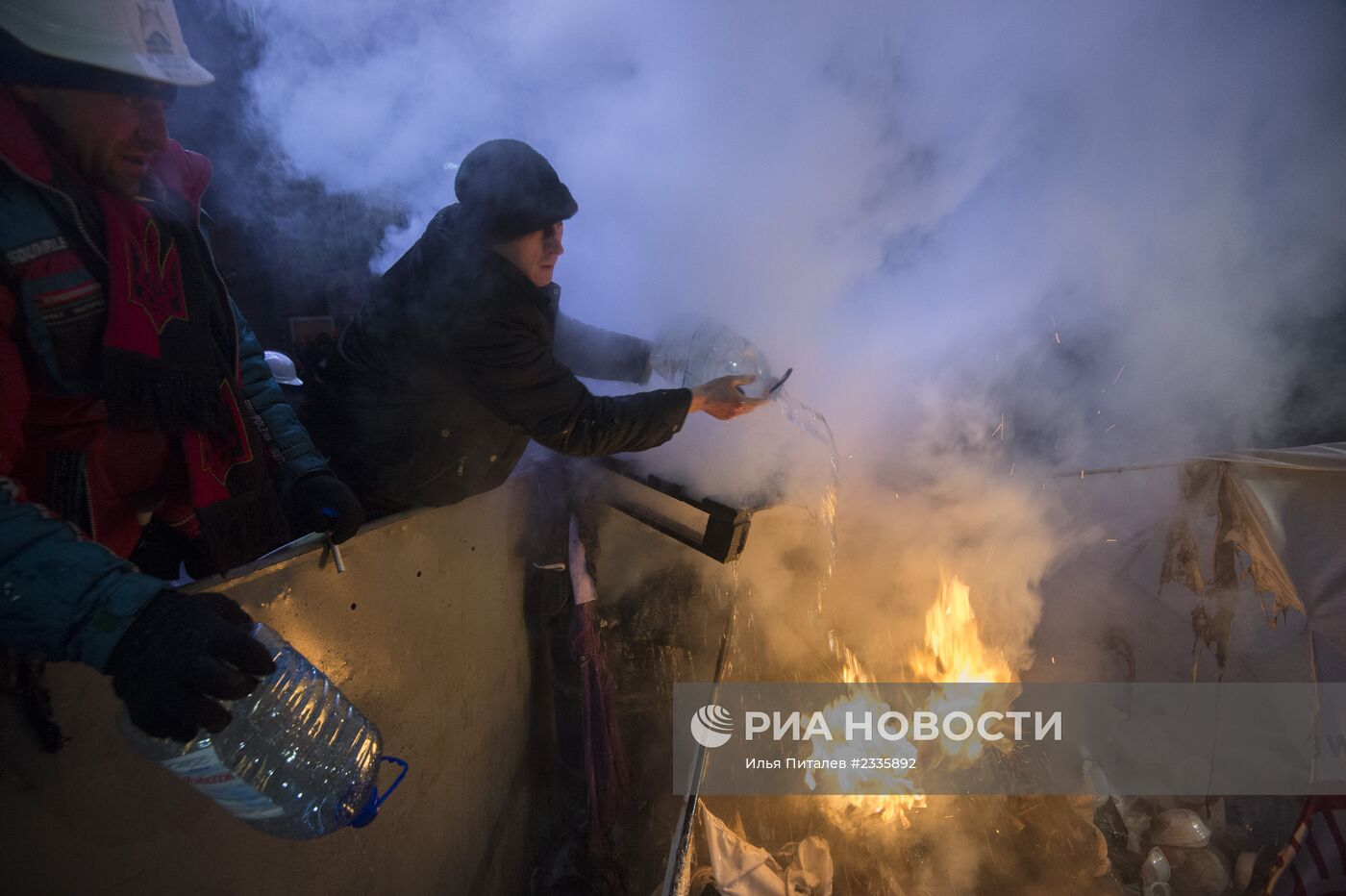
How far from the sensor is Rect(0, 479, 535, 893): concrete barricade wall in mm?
1275

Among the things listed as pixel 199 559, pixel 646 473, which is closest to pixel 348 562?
pixel 199 559

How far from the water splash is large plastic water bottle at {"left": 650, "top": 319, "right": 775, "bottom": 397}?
0.19 meters

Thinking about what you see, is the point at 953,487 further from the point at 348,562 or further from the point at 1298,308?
the point at 348,562

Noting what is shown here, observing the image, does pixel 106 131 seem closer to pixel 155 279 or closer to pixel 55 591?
pixel 155 279

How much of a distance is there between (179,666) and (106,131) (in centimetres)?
127

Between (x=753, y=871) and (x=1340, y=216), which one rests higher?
(x=1340, y=216)

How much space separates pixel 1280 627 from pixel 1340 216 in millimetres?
3700

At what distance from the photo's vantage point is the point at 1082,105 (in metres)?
4.77

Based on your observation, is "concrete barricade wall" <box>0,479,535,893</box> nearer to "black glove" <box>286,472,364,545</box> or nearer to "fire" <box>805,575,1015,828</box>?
"black glove" <box>286,472,364,545</box>

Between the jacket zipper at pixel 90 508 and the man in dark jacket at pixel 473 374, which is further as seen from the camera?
the man in dark jacket at pixel 473 374

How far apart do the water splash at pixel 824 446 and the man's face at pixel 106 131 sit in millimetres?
2433

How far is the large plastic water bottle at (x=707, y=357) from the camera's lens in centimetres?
299

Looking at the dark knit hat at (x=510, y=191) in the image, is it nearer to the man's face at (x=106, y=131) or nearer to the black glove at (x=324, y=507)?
the man's face at (x=106, y=131)

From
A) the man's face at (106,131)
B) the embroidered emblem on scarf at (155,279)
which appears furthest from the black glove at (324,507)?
the man's face at (106,131)
